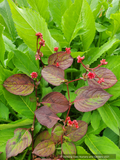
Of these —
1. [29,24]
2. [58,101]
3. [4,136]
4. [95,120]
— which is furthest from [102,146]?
[29,24]

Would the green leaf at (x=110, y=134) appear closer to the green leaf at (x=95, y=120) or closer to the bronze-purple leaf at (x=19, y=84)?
the green leaf at (x=95, y=120)

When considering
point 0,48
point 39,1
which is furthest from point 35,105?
point 39,1

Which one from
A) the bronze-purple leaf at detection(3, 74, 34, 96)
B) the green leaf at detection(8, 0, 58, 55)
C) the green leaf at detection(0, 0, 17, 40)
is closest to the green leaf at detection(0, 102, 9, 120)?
the bronze-purple leaf at detection(3, 74, 34, 96)

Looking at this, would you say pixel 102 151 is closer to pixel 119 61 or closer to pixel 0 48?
pixel 119 61

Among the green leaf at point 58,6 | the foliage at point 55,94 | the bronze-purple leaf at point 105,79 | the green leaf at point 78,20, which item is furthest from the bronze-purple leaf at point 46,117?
the green leaf at point 58,6

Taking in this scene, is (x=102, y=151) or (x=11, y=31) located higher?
(x=11, y=31)

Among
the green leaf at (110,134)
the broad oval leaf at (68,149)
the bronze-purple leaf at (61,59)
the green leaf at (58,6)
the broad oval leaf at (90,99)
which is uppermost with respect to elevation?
the green leaf at (58,6)

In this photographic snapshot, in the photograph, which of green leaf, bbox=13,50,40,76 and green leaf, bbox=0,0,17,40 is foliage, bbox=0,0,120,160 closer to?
green leaf, bbox=13,50,40,76
